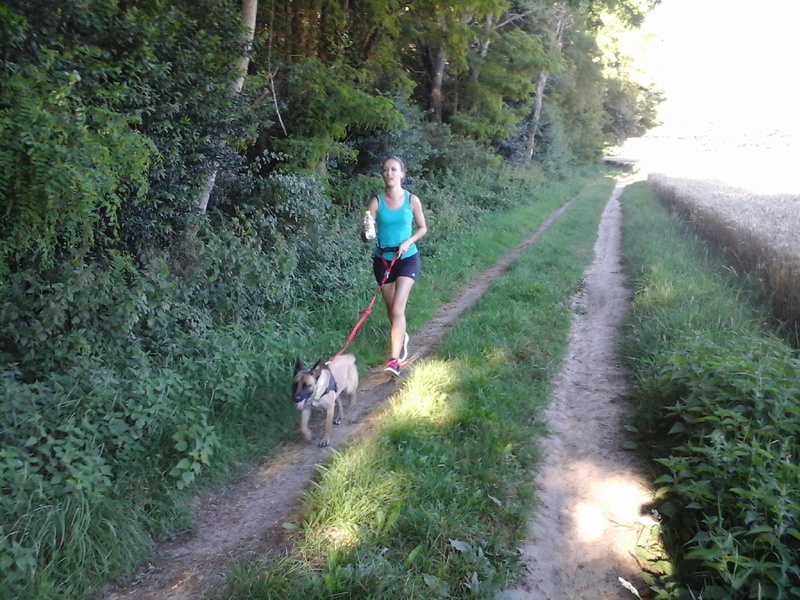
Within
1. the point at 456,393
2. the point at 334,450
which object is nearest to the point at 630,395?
the point at 456,393

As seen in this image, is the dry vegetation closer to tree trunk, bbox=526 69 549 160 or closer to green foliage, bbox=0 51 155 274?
green foliage, bbox=0 51 155 274

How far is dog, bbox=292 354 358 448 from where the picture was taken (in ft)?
14.8

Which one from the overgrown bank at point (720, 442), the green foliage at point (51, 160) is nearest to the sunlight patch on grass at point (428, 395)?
the overgrown bank at point (720, 442)

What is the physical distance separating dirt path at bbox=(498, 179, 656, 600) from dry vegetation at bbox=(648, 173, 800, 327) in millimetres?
2557

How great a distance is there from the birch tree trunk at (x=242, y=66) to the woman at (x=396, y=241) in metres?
2.18

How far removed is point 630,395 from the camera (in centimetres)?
564

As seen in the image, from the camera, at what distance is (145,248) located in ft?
18.9

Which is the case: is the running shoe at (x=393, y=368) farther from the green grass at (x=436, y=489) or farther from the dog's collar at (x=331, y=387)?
the dog's collar at (x=331, y=387)

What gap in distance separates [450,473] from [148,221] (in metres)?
4.13

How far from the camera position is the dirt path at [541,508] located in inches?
131

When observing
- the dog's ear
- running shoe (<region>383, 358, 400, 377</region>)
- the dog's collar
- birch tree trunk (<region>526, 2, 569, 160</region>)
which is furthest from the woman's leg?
birch tree trunk (<region>526, 2, 569, 160</region>)

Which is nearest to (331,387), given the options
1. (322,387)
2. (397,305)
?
(322,387)

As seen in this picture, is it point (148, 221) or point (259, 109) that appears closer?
point (148, 221)

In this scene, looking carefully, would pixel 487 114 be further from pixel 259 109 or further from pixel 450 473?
pixel 450 473
